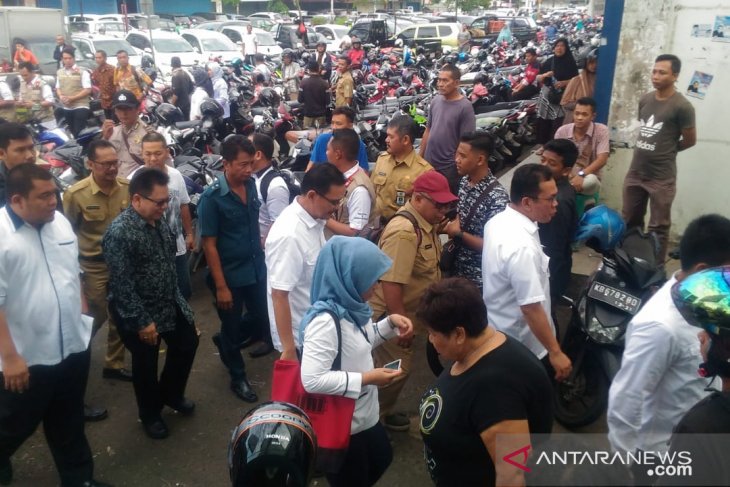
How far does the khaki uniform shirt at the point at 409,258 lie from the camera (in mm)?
3316

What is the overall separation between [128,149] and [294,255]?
10.1 ft

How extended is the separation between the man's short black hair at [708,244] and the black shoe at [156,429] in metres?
3.04

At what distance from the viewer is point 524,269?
2883 millimetres

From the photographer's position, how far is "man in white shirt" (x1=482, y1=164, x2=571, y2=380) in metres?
2.90

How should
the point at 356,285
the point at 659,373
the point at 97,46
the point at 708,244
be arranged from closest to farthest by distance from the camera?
the point at 659,373 < the point at 708,244 < the point at 356,285 < the point at 97,46

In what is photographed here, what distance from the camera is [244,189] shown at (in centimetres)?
409

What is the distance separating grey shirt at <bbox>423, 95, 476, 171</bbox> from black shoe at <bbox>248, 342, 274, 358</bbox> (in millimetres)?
2298

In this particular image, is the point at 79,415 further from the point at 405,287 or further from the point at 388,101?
the point at 388,101

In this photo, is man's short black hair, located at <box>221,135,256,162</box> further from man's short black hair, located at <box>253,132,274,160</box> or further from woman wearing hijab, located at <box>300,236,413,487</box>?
woman wearing hijab, located at <box>300,236,413,487</box>

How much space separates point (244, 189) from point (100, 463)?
1.85 m

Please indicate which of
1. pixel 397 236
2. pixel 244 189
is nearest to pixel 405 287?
pixel 397 236

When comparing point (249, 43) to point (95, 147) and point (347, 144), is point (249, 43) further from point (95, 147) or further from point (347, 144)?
point (95, 147)

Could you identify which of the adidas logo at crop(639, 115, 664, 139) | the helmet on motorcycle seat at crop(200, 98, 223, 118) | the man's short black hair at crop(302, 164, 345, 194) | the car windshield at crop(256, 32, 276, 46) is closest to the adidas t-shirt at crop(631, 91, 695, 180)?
the adidas logo at crop(639, 115, 664, 139)

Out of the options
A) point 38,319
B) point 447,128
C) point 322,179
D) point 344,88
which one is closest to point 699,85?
point 447,128
